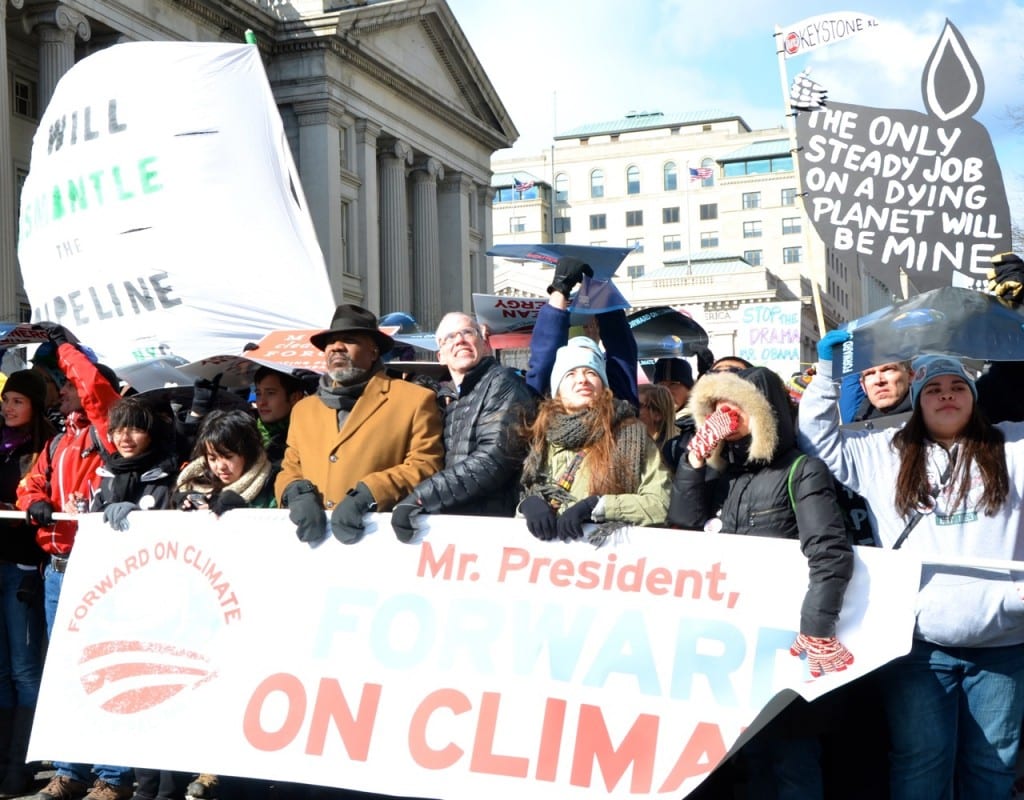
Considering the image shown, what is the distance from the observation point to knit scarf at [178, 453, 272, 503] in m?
5.54

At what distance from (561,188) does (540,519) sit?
111409 millimetres

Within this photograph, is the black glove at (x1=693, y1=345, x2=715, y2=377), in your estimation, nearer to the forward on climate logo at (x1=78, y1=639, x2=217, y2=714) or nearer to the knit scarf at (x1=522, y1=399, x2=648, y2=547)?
the knit scarf at (x1=522, y1=399, x2=648, y2=547)

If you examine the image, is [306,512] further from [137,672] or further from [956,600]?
[956,600]

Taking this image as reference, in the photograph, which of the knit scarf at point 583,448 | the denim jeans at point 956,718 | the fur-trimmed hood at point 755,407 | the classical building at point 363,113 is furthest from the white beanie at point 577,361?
the classical building at point 363,113

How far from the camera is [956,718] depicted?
166 inches

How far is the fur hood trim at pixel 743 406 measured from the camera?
4281 mm

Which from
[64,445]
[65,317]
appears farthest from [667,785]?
[65,317]

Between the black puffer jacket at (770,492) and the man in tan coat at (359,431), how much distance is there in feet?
3.96

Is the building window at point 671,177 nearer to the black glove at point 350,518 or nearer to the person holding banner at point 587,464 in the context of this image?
the person holding banner at point 587,464

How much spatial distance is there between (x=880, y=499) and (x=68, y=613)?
10.9 feet

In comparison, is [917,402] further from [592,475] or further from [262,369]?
[262,369]

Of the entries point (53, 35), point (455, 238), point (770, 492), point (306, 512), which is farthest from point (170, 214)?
point (455, 238)

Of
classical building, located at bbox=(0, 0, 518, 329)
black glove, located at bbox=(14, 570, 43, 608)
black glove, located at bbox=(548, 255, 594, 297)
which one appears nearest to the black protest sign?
black glove, located at bbox=(548, 255, 594, 297)

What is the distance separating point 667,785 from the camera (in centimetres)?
420
